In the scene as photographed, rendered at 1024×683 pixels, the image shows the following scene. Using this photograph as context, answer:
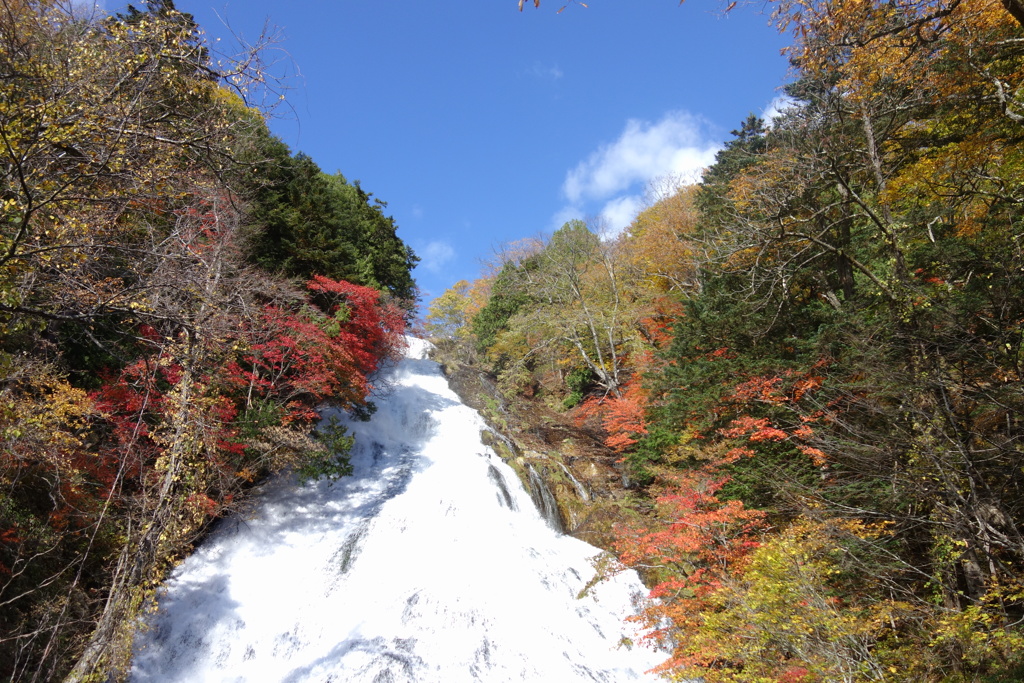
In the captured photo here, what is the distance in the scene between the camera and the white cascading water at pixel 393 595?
→ 9125 mm

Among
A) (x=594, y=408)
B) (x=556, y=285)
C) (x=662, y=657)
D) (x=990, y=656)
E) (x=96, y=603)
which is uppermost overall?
(x=556, y=285)

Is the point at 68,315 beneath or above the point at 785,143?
beneath

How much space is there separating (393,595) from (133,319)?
9574 mm

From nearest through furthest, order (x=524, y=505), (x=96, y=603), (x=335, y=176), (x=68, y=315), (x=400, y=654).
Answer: (x=68, y=315) < (x=96, y=603) < (x=400, y=654) < (x=524, y=505) < (x=335, y=176)

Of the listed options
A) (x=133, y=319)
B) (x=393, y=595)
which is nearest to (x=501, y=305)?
(x=393, y=595)

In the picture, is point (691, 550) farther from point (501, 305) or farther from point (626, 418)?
point (501, 305)

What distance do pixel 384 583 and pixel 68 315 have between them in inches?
386

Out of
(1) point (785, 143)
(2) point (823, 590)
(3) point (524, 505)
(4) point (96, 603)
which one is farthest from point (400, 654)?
(1) point (785, 143)

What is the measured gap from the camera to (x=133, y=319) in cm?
305

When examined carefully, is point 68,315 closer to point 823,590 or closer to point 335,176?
point 823,590

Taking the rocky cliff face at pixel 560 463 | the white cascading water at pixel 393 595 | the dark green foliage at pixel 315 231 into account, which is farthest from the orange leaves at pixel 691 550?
the dark green foliage at pixel 315 231

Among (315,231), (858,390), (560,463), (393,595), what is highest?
(315,231)

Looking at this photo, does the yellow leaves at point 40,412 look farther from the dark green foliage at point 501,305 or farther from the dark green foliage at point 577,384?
the dark green foliage at point 501,305

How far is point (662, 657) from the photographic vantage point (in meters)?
10.5
